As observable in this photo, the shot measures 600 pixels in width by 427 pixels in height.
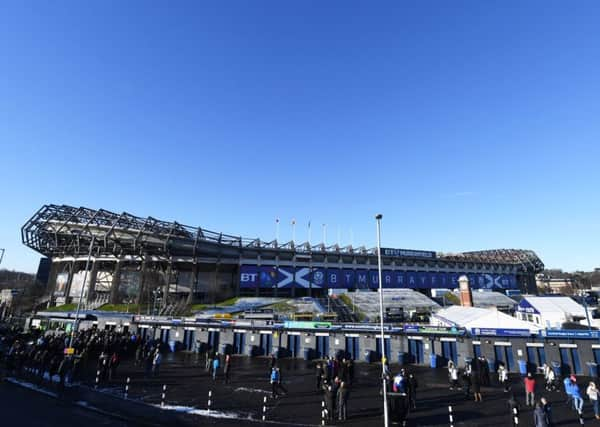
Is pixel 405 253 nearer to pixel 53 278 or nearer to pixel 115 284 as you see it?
pixel 115 284

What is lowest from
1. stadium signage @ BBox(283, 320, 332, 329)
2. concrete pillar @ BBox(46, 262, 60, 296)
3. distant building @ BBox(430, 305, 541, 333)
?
stadium signage @ BBox(283, 320, 332, 329)

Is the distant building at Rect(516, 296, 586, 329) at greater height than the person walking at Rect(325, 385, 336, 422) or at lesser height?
greater

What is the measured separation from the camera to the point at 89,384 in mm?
19406

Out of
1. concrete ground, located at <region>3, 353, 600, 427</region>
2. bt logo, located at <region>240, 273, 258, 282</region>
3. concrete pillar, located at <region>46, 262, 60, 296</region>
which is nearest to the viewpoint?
concrete ground, located at <region>3, 353, 600, 427</region>

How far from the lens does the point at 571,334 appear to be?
898 inches

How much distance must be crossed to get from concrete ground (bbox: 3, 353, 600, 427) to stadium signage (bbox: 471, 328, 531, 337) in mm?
3325

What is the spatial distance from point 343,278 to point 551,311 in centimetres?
5758

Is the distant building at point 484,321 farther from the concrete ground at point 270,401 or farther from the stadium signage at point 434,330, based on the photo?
the concrete ground at point 270,401

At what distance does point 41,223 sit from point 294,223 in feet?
222

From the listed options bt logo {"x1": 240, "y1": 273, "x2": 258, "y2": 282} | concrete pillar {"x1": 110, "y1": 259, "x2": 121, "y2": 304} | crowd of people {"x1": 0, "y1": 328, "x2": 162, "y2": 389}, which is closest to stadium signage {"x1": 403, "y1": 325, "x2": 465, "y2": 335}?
crowd of people {"x1": 0, "y1": 328, "x2": 162, "y2": 389}

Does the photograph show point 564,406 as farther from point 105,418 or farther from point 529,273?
point 529,273

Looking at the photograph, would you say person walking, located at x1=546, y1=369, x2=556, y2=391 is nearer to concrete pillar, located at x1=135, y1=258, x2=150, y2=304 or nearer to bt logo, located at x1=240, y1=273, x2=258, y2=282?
bt logo, located at x1=240, y1=273, x2=258, y2=282

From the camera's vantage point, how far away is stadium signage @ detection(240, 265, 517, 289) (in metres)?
81.2

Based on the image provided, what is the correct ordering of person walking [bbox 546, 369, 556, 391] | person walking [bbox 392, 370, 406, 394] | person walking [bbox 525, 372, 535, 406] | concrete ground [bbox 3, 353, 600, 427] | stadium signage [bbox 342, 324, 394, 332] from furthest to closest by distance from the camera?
1. stadium signage [bbox 342, 324, 394, 332]
2. person walking [bbox 546, 369, 556, 391]
3. person walking [bbox 525, 372, 535, 406]
4. person walking [bbox 392, 370, 406, 394]
5. concrete ground [bbox 3, 353, 600, 427]
